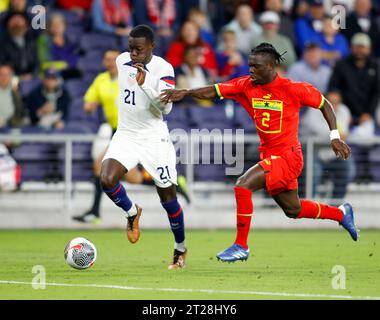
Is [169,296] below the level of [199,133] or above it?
below

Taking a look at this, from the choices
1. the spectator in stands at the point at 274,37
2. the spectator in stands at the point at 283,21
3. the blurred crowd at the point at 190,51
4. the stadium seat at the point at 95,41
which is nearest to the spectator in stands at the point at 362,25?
the blurred crowd at the point at 190,51

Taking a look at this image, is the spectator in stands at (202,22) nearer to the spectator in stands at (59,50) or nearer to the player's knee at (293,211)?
the spectator in stands at (59,50)

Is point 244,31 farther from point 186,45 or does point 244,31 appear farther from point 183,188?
point 183,188

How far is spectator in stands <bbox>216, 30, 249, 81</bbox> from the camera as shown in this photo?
65.7 feet

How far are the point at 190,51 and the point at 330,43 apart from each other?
10.5ft

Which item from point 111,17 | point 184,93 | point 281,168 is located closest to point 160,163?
point 184,93

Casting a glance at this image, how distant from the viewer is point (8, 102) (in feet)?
60.5

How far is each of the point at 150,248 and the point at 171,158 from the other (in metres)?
2.76

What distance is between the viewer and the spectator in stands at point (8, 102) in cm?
1844

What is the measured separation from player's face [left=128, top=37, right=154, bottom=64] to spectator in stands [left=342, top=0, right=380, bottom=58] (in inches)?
412

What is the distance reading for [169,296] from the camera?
30.9 ft

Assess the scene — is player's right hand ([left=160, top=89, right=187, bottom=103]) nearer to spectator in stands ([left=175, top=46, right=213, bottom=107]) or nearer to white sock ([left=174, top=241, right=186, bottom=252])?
white sock ([left=174, top=241, right=186, bottom=252])

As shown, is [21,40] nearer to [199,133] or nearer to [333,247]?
[199,133]
